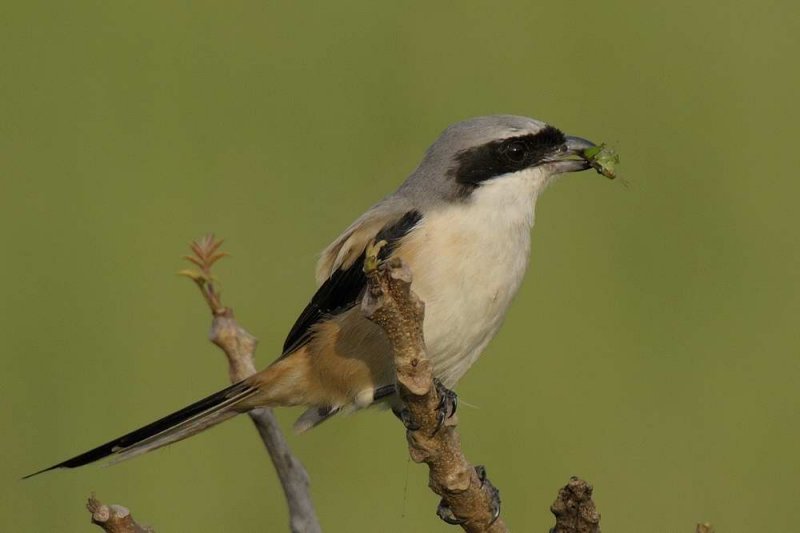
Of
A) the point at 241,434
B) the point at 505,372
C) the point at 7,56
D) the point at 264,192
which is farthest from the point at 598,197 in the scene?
the point at 7,56

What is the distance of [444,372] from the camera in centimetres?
371

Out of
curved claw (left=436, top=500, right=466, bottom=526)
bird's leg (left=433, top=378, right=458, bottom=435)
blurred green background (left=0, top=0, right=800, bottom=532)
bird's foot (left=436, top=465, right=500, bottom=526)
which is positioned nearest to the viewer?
bird's leg (left=433, top=378, right=458, bottom=435)

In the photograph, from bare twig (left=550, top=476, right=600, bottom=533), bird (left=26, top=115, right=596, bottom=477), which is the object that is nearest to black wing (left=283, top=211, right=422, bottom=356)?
bird (left=26, top=115, right=596, bottom=477)

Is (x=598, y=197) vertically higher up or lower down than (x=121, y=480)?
higher up

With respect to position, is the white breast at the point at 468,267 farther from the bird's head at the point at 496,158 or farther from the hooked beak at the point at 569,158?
the hooked beak at the point at 569,158

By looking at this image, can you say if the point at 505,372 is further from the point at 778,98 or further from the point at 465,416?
the point at 778,98

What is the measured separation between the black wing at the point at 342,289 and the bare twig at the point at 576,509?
117 centimetres

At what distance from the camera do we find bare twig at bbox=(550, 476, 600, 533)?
2.58 metres

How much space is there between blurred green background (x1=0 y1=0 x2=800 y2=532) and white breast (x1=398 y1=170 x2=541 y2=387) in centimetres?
180

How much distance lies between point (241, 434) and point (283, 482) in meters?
2.35

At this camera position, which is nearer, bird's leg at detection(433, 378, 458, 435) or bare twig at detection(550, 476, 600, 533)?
bare twig at detection(550, 476, 600, 533)

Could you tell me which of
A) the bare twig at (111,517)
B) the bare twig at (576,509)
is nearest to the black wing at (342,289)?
the bare twig at (576,509)

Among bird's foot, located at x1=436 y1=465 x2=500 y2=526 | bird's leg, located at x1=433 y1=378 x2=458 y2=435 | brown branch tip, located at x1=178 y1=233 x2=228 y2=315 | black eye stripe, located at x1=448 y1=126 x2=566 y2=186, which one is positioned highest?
black eye stripe, located at x1=448 y1=126 x2=566 y2=186

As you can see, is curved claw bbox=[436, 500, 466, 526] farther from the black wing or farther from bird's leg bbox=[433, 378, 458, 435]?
the black wing
